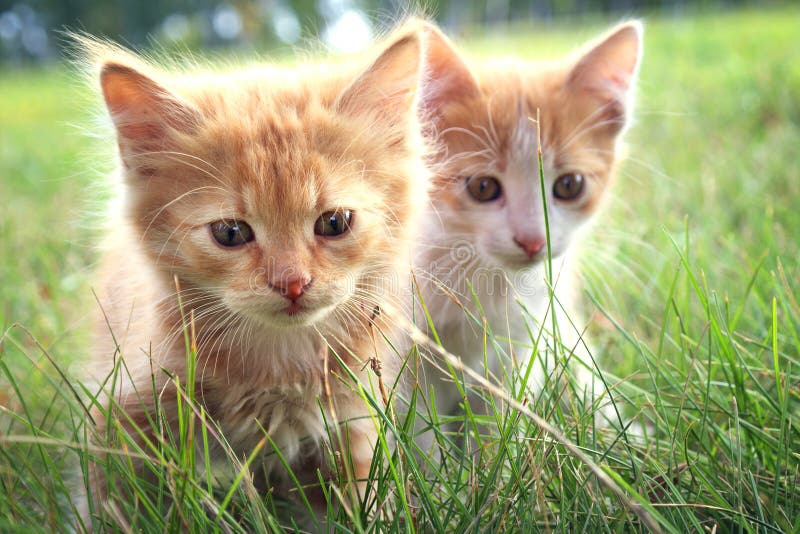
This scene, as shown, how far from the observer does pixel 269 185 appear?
4.22 feet

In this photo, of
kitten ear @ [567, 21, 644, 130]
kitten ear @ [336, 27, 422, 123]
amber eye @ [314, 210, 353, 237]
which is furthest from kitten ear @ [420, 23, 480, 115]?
amber eye @ [314, 210, 353, 237]

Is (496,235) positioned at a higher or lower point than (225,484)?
higher

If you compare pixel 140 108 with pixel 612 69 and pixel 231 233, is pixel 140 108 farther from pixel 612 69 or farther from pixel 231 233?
pixel 612 69

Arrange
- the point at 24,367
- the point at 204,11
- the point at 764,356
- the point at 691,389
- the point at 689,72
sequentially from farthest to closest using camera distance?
the point at 204,11, the point at 689,72, the point at 24,367, the point at 764,356, the point at 691,389

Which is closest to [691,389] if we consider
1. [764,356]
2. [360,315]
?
[764,356]

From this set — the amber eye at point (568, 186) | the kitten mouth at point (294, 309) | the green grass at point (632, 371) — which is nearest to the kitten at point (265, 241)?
the kitten mouth at point (294, 309)

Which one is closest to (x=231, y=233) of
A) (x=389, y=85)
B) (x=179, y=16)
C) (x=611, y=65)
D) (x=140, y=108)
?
(x=140, y=108)

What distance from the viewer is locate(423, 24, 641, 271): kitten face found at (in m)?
1.76

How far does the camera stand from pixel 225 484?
4.77 feet

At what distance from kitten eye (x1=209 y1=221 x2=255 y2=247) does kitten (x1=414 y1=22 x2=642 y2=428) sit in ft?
1.59

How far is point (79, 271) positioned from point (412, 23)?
1.52 meters

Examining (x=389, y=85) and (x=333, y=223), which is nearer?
(x=333, y=223)

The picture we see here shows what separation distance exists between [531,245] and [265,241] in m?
0.72

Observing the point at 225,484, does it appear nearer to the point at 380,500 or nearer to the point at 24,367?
the point at 380,500
